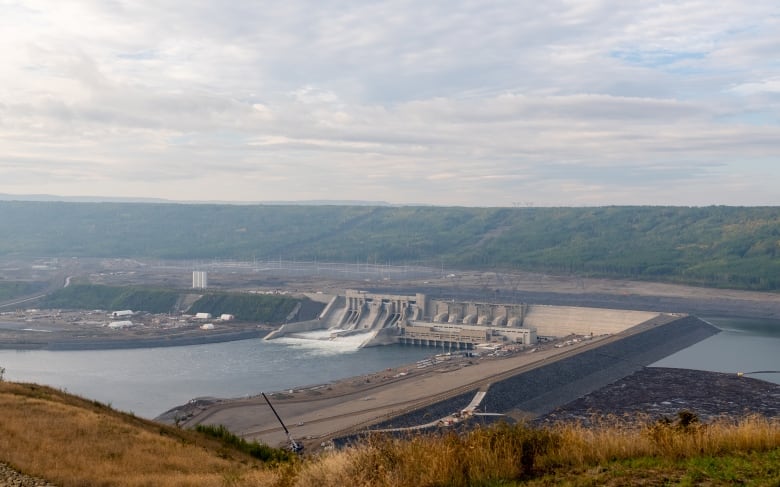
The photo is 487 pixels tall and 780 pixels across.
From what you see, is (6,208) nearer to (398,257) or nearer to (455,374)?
(398,257)

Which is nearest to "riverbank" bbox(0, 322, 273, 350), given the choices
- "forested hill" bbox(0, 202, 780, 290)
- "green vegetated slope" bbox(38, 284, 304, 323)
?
"green vegetated slope" bbox(38, 284, 304, 323)

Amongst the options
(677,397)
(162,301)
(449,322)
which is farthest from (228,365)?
(162,301)

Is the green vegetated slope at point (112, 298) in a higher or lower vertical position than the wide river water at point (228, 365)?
higher

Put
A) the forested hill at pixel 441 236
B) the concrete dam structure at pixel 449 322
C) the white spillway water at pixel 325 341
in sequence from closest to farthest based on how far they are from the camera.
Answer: the white spillway water at pixel 325 341
the concrete dam structure at pixel 449 322
the forested hill at pixel 441 236

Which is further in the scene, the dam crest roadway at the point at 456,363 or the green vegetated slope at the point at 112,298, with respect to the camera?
the green vegetated slope at the point at 112,298

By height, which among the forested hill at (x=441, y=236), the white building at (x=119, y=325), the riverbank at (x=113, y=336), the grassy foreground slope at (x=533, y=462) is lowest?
the riverbank at (x=113, y=336)

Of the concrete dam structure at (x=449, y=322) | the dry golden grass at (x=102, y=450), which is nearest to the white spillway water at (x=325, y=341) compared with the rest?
the concrete dam structure at (x=449, y=322)

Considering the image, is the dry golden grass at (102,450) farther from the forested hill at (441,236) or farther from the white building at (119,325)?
the forested hill at (441,236)
